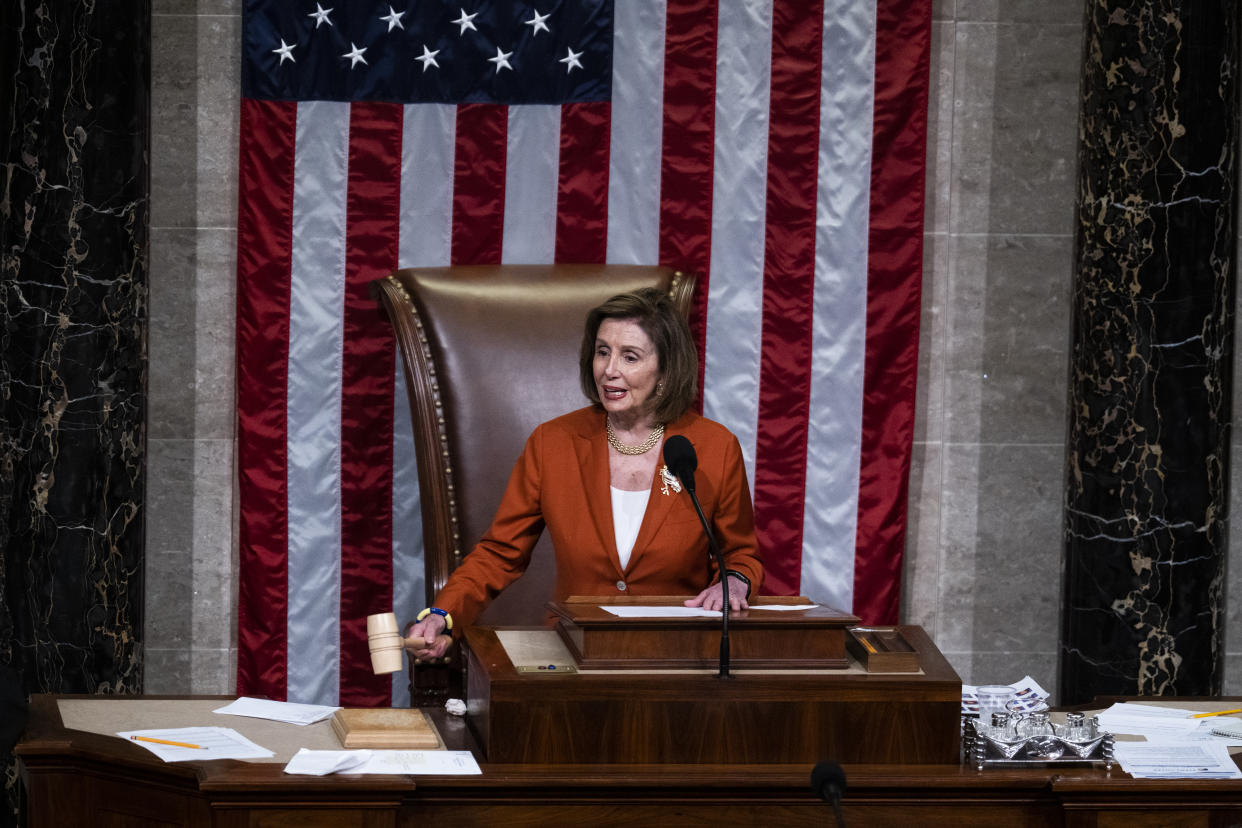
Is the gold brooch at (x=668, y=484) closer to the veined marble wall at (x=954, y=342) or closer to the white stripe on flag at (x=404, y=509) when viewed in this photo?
the white stripe on flag at (x=404, y=509)

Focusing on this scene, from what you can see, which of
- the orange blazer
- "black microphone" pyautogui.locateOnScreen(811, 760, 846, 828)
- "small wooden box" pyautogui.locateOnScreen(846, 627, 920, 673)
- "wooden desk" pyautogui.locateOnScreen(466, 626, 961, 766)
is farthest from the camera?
the orange blazer

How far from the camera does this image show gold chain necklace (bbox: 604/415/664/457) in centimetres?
346

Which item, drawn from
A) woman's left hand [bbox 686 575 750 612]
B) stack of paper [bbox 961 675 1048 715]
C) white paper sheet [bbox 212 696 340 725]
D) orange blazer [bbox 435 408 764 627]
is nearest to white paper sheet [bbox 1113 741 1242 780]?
stack of paper [bbox 961 675 1048 715]

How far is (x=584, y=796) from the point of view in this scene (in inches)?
88.1

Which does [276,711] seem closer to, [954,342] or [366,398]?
[366,398]

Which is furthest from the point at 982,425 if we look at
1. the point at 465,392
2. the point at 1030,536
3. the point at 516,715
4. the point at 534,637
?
the point at 516,715

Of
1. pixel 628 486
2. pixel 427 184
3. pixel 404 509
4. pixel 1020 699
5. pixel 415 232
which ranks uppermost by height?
pixel 427 184

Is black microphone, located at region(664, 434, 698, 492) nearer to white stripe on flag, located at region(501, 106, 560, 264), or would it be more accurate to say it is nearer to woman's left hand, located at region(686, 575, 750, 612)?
woman's left hand, located at region(686, 575, 750, 612)

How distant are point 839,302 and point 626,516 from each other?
1.42 metres

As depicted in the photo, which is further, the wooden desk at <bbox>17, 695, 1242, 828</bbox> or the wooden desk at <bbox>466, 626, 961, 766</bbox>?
the wooden desk at <bbox>466, 626, 961, 766</bbox>

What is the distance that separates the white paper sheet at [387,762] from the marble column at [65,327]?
2.14 m

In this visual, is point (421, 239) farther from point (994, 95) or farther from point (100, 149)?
point (994, 95)

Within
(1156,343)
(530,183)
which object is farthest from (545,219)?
(1156,343)

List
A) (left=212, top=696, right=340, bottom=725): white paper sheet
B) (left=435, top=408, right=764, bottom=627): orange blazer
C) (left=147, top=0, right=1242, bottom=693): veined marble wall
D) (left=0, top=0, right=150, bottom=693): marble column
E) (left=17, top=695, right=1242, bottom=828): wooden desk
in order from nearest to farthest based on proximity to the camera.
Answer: (left=17, top=695, right=1242, bottom=828): wooden desk
(left=212, top=696, right=340, bottom=725): white paper sheet
(left=435, top=408, right=764, bottom=627): orange blazer
(left=0, top=0, right=150, bottom=693): marble column
(left=147, top=0, right=1242, bottom=693): veined marble wall
